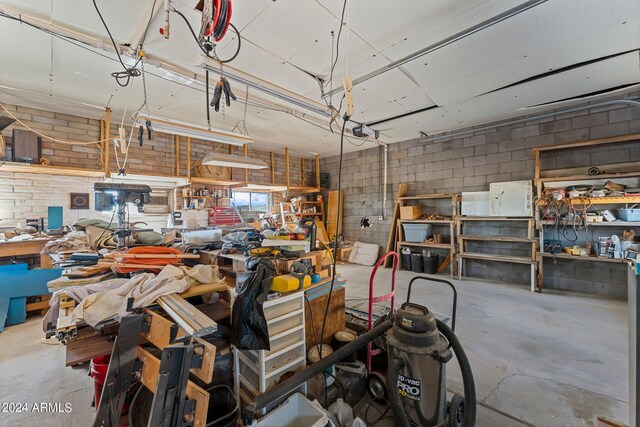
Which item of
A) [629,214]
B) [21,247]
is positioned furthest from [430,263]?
[21,247]

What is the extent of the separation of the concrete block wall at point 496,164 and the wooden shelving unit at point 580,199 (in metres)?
0.17

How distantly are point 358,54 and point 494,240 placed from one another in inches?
157

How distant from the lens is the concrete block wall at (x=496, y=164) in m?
3.89

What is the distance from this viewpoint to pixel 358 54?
272 cm

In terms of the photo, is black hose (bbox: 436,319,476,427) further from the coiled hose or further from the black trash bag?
the black trash bag

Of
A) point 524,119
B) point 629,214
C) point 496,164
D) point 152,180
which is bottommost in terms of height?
point 629,214

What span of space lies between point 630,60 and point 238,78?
13.7 feet

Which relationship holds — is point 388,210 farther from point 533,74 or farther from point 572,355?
point 572,355

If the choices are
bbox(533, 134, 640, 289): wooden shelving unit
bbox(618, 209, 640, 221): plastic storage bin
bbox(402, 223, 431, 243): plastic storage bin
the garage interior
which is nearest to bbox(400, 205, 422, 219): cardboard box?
the garage interior

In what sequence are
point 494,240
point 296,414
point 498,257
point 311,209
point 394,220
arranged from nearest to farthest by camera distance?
point 296,414
point 498,257
point 494,240
point 394,220
point 311,209

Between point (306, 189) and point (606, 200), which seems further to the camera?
point (306, 189)

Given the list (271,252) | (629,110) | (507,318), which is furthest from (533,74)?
(271,252)

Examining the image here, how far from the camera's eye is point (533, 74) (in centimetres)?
312

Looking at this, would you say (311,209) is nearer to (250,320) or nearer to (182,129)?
(182,129)
